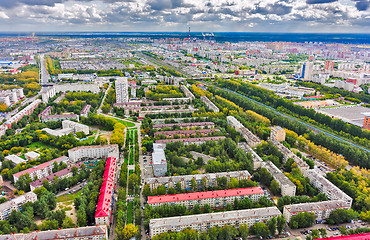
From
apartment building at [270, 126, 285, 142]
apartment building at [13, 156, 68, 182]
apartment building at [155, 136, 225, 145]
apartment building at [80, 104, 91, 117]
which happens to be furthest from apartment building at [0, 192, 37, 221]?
apartment building at [270, 126, 285, 142]

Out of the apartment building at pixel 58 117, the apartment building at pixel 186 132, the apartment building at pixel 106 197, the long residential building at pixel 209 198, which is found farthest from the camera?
the apartment building at pixel 58 117

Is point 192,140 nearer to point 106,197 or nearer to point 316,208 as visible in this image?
point 106,197

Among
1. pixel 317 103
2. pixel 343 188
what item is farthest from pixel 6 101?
pixel 317 103

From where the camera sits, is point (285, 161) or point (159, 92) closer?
point (285, 161)

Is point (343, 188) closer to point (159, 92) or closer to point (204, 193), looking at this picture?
point (204, 193)

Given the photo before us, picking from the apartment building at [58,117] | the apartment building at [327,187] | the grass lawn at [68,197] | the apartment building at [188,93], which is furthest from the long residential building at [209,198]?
the apartment building at [188,93]

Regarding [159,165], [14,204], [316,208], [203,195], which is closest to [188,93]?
[159,165]

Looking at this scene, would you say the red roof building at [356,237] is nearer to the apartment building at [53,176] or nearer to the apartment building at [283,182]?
the apartment building at [283,182]
